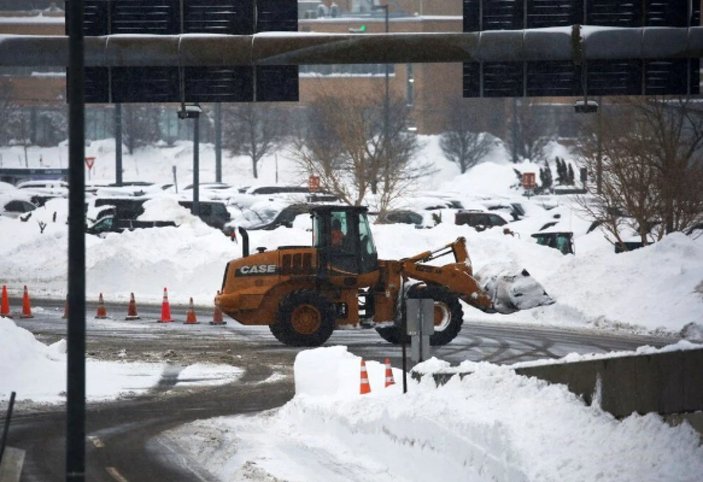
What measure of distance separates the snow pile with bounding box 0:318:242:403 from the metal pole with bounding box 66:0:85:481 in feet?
35.3

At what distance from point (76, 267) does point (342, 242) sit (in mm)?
16531

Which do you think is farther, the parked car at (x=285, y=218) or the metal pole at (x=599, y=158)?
the parked car at (x=285, y=218)

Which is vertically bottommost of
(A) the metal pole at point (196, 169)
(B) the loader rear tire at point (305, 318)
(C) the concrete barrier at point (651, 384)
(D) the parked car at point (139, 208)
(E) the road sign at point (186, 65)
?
(B) the loader rear tire at point (305, 318)

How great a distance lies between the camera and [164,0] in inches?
805

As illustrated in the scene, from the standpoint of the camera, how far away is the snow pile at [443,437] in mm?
11930

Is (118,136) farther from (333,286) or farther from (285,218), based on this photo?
(333,286)

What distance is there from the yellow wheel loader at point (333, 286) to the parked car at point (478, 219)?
2736 centimetres

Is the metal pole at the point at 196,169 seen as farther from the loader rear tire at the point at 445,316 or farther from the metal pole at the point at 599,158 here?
the loader rear tire at the point at 445,316

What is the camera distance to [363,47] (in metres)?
19.1

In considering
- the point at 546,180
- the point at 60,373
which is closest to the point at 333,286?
the point at 60,373

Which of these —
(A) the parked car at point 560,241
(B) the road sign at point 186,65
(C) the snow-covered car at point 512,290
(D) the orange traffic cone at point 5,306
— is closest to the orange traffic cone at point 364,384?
(B) the road sign at point 186,65

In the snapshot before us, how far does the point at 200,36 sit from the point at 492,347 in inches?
383

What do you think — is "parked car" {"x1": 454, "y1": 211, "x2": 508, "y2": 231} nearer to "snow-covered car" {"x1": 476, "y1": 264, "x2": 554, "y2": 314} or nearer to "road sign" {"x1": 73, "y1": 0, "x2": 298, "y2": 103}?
"snow-covered car" {"x1": 476, "y1": 264, "x2": 554, "y2": 314}

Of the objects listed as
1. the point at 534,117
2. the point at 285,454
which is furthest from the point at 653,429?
the point at 534,117
